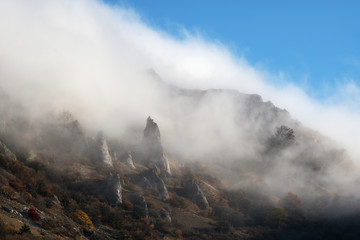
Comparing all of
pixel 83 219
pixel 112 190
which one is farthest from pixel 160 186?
pixel 83 219

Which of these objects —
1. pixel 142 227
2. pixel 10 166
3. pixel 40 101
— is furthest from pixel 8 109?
pixel 142 227

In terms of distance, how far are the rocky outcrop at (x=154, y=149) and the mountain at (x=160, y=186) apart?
1.55ft

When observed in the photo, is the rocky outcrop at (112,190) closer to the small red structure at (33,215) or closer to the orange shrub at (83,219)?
the orange shrub at (83,219)

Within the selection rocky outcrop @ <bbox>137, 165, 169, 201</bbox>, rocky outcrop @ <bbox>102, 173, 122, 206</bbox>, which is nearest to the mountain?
rocky outcrop @ <bbox>102, 173, 122, 206</bbox>

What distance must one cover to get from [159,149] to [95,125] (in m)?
32.3

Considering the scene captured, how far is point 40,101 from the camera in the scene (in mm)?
128500

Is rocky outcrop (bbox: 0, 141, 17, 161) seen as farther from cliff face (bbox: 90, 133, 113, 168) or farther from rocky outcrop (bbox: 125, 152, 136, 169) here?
rocky outcrop (bbox: 125, 152, 136, 169)

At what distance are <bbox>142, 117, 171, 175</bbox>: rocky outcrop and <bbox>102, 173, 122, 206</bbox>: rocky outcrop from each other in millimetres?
33935

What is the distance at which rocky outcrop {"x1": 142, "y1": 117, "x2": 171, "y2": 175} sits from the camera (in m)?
131

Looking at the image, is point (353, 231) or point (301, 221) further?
point (301, 221)

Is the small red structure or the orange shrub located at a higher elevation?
the orange shrub

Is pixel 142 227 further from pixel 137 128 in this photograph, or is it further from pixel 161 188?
pixel 137 128

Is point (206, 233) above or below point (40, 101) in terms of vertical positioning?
below

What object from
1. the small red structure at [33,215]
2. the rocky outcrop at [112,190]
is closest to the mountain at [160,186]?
the small red structure at [33,215]
